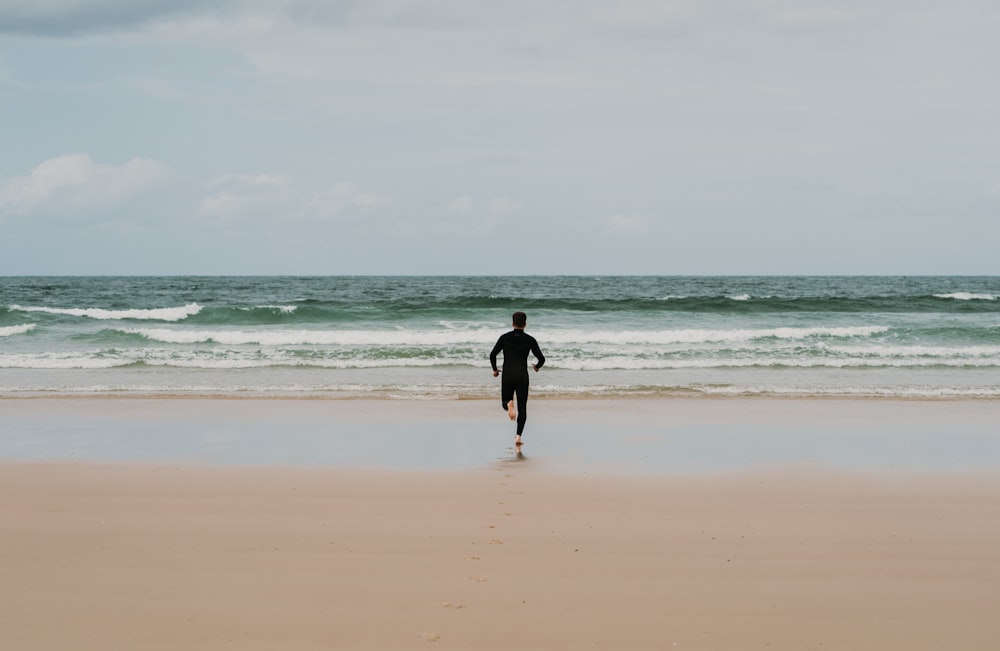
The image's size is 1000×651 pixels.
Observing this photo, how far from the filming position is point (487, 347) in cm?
2116

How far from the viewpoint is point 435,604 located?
436 cm

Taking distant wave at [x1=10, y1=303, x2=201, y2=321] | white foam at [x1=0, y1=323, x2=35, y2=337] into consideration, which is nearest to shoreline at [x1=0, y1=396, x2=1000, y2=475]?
white foam at [x1=0, y1=323, x2=35, y2=337]

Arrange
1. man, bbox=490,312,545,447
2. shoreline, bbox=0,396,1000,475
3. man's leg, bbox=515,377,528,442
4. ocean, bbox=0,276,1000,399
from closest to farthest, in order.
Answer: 1. shoreline, bbox=0,396,1000,475
2. man's leg, bbox=515,377,528,442
3. man, bbox=490,312,545,447
4. ocean, bbox=0,276,1000,399

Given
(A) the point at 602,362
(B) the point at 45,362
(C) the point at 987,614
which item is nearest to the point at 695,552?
(C) the point at 987,614

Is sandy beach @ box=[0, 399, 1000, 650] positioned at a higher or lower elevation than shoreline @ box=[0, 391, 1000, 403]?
higher

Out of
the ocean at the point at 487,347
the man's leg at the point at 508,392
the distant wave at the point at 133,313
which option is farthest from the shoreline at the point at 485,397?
the distant wave at the point at 133,313

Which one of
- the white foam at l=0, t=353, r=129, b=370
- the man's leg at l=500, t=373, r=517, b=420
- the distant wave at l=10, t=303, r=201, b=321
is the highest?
the distant wave at l=10, t=303, r=201, b=321

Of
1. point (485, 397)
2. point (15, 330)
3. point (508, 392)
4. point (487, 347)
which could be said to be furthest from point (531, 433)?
point (15, 330)

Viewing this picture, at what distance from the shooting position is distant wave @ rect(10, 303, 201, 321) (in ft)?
97.8

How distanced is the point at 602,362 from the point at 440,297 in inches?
907

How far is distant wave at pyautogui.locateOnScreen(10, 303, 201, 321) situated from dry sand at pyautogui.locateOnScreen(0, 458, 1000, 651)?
24.0 m

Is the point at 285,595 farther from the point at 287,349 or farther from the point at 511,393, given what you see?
the point at 287,349

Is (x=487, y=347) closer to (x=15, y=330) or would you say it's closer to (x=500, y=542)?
(x=15, y=330)

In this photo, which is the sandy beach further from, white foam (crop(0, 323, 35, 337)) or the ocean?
white foam (crop(0, 323, 35, 337))
